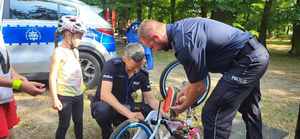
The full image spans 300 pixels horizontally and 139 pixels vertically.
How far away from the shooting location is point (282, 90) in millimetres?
7059

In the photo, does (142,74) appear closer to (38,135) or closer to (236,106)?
(236,106)

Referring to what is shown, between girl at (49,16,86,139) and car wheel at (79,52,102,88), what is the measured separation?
2347 mm

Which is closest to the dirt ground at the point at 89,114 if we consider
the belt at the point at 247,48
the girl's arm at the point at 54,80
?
the girl's arm at the point at 54,80

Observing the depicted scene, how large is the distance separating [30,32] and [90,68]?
1088mm

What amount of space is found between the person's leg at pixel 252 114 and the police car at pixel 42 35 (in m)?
3.11

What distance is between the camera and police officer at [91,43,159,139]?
3807 millimetres

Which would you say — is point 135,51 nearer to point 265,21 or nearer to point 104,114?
point 104,114

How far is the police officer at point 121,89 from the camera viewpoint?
381cm

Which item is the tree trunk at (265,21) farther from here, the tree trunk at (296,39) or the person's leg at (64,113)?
the person's leg at (64,113)

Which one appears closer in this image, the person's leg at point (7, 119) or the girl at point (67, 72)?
the person's leg at point (7, 119)

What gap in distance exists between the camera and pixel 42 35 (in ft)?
19.6

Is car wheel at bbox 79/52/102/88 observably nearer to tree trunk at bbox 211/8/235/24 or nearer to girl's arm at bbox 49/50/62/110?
girl's arm at bbox 49/50/62/110

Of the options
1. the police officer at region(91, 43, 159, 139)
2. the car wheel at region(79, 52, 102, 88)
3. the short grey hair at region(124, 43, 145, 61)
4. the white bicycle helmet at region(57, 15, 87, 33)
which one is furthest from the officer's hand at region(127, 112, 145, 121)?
the car wheel at region(79, 52, 102, 88)

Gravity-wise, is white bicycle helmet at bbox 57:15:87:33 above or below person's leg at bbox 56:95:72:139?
above
